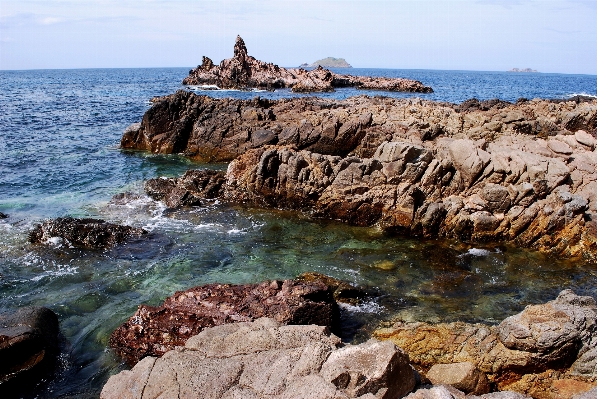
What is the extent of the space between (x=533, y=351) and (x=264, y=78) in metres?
94.8

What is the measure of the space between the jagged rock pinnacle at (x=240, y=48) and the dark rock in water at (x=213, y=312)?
95.0 m

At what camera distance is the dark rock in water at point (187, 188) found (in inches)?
881

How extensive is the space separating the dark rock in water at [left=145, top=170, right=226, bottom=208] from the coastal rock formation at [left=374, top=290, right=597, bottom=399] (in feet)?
49.1

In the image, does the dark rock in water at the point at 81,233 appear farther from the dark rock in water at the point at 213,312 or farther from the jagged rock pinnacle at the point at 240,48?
the jagged rock pinnacle at the point at 240,48

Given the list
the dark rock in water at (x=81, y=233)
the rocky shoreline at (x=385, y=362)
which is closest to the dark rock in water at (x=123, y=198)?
the dark rock in water at (x=81, y=233)

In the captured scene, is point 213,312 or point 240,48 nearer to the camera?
point 213,312

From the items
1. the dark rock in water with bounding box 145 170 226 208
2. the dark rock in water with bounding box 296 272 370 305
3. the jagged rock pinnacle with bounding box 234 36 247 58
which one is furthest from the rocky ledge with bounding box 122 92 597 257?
the jagged rock pinnacle with bounding box 234 36 247 58

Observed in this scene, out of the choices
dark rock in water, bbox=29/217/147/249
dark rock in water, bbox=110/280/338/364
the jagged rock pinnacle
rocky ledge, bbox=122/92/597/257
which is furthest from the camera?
the jagged rock pinnacle

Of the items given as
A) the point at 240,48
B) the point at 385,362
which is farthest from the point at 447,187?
the point at 240,48

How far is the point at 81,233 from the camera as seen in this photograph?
17500 mm

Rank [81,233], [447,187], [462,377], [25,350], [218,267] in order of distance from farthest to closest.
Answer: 1. [447,187]
2. [81,233]
3. [218,267]
4. [25,350]
5. [462,377]

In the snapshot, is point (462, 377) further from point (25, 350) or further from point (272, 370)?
point (25, 350)

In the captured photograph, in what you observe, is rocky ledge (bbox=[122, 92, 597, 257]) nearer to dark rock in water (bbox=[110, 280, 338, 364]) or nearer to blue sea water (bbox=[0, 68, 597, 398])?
blue sea water (bbox=[0, 68, 597, 398])

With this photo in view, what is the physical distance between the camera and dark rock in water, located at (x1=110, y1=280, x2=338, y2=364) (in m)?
10.8
